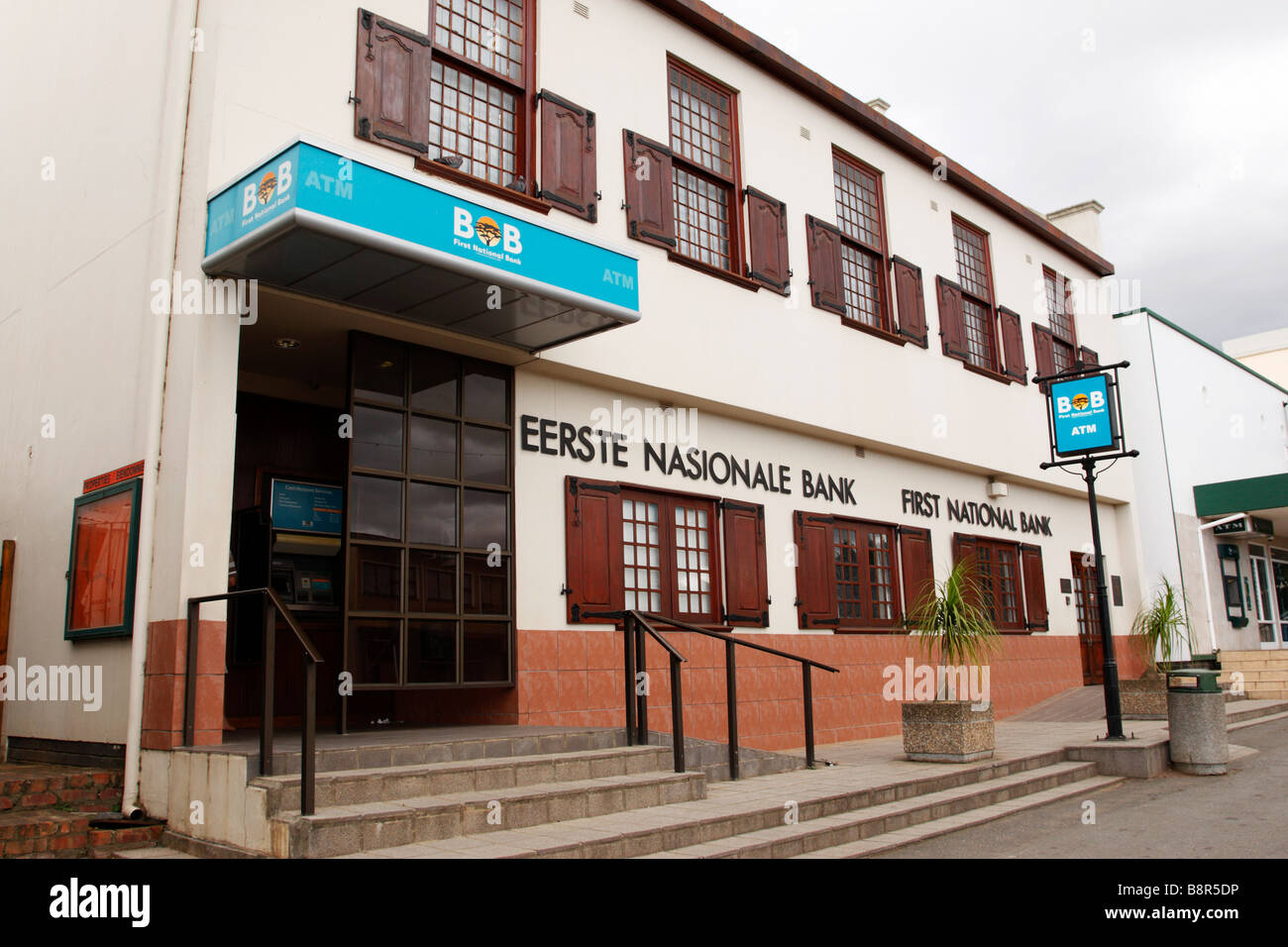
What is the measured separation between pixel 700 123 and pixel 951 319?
16.9 feet

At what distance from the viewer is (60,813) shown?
6.19 m

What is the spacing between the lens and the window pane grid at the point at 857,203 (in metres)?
13.1

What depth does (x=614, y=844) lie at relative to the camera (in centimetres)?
558

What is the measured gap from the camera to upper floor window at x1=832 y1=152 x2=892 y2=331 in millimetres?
13045

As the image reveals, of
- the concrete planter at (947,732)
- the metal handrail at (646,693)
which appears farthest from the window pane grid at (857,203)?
the metal handrail at (646,693)

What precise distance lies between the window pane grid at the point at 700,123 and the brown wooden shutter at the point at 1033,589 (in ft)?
25.4

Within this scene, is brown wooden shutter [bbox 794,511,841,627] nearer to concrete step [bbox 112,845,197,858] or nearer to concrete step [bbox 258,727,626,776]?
concrete step [bbox 258,727,626,776]

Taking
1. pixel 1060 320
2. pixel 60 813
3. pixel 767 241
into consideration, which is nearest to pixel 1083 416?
pixel 767 241

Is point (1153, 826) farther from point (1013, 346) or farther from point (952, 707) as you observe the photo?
point (1013, 346)

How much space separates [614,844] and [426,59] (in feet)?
20.1

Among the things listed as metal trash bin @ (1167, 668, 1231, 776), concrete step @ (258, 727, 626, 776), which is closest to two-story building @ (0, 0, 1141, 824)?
concrete step @ (258, 727, 626, 776)

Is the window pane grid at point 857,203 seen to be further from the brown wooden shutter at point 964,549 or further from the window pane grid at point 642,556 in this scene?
the window pane grid at point 642,556
